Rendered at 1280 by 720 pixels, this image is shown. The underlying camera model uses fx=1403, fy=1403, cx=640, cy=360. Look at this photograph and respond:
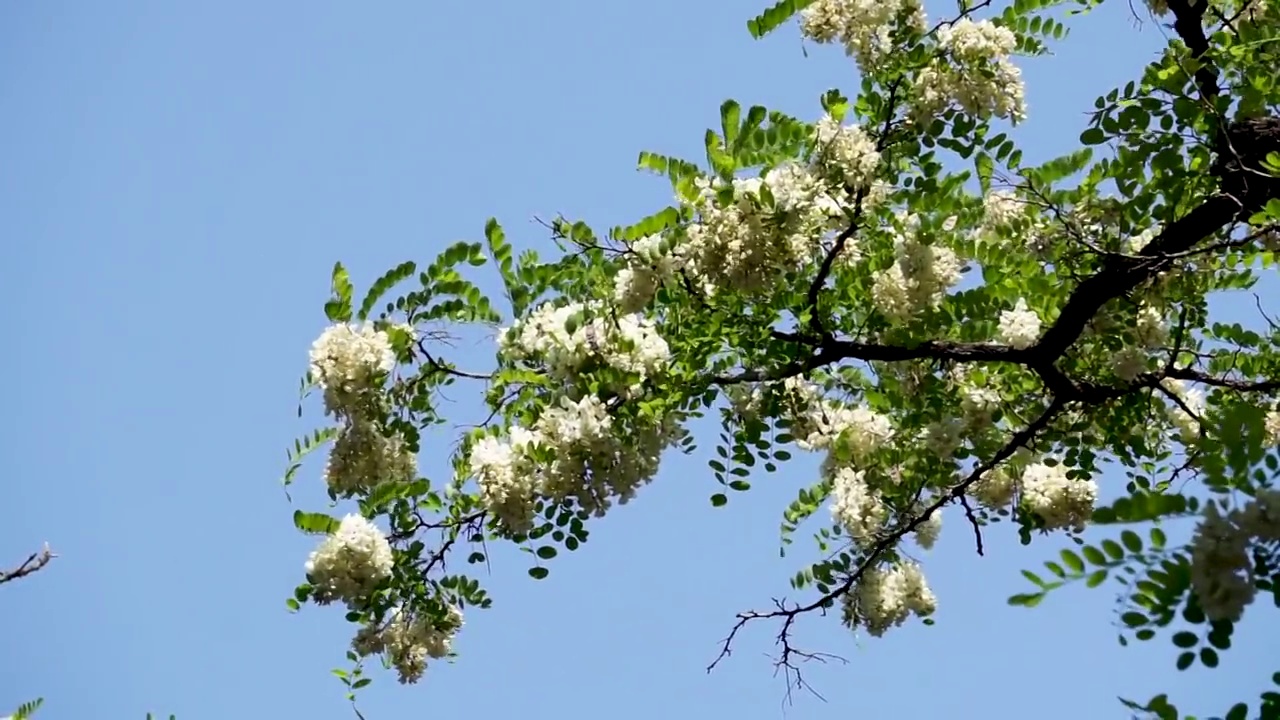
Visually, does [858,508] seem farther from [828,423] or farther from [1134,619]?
[1134,619]

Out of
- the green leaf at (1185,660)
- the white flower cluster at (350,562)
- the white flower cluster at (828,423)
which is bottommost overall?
the green leaf at (1185,660)

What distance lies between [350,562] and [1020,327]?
85.3 inches

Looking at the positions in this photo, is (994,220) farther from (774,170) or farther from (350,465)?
(350,465)

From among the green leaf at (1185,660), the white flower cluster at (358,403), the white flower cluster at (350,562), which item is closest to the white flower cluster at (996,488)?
the white flower cluster at (358,403)

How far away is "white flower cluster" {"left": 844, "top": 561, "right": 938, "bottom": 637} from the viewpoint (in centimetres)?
484

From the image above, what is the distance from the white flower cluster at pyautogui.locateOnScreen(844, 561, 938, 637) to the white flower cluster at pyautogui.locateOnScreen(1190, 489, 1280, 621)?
9.18ft

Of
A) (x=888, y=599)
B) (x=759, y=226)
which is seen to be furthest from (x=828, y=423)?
(x=759, y=226)

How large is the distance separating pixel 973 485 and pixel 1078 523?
39 cm

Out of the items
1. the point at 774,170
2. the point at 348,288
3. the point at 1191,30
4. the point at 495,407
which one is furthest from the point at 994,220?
the point at 348,288

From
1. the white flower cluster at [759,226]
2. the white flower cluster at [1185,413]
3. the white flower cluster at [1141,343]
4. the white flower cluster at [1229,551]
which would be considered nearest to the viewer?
the white flower cluster at [1229,551]

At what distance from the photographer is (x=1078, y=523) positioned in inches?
189

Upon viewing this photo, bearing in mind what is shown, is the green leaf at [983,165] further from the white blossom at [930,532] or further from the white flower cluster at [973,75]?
the white blossom at [930,532]

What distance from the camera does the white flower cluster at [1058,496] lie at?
477 cm

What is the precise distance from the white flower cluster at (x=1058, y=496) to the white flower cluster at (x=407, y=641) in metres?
1.99
